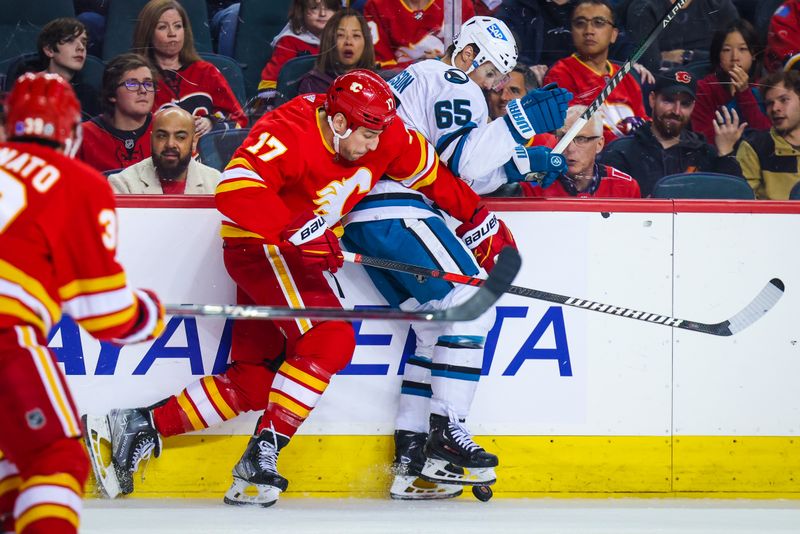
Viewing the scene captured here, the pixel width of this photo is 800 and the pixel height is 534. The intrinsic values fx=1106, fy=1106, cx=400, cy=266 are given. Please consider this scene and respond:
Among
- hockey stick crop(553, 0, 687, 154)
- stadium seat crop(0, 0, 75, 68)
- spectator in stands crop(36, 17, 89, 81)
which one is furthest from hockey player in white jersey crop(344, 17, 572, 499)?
stadium seat crop(0, 0, 75, 68)

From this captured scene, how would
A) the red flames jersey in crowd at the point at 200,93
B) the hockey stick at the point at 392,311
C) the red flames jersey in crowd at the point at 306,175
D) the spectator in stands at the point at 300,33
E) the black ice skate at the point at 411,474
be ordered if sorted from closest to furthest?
the hockey stick at the point at 392,311 < the red flames jersey in crowd at the point at 306,175 < the black ice skate at the point at 411,474 < the red flames jersey in crowd at the point at 200,93 < the spectator in stands at the point at 300,33

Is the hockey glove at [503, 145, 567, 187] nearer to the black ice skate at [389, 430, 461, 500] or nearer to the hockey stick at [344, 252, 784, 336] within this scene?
the hockey stick at [344, 252, 784, 336]

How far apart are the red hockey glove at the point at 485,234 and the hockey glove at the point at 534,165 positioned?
159mm

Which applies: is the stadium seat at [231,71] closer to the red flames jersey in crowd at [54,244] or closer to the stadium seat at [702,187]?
the stadium seat at [702,187]

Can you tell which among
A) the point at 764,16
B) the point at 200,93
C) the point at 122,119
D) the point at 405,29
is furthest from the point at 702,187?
the point at 122,119

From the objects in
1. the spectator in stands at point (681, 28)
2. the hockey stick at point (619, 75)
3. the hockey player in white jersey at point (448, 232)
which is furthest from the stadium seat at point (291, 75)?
the spectator in stands at point (681, 28)

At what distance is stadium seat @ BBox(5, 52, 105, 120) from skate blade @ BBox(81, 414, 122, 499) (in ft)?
3.51

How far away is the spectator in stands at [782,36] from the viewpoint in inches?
157

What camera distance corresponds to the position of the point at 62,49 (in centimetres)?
378

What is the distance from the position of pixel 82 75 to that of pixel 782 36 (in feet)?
8.18

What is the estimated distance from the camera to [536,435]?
12.1ft

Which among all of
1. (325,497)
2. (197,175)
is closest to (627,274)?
(325,497)

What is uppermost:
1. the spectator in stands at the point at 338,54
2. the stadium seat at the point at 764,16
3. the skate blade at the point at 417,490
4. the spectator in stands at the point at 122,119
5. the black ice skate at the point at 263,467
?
the stadium seat at the point at 764,16

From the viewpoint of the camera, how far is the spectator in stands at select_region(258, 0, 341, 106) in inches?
154
